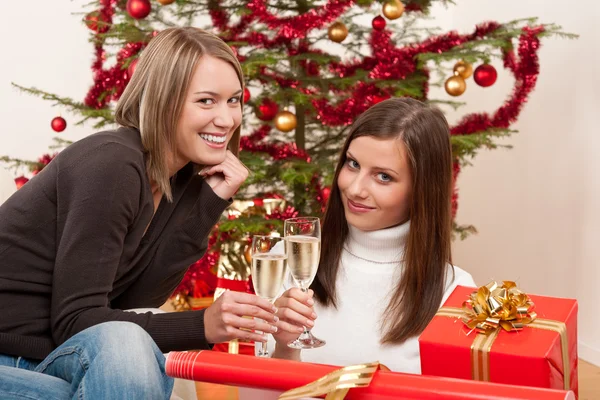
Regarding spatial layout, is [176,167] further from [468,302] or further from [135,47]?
[135,47]

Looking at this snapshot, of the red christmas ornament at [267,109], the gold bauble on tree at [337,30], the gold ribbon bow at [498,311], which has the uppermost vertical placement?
the gold bauble on tree at [337,30]

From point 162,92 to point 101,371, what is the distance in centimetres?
74

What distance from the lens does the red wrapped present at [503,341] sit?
3.84 ft

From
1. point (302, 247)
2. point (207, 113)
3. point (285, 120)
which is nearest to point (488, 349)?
point (302, 247)

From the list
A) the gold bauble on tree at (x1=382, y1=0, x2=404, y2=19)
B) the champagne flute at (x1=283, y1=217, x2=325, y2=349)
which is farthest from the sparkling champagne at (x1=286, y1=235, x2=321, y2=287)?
the gold bauble on tree at (x1=382, y1=0, x2=404, y2=19)

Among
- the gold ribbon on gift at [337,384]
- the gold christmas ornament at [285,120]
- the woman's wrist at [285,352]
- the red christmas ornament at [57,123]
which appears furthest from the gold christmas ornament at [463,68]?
the gold ribbon on gift at [337,384]

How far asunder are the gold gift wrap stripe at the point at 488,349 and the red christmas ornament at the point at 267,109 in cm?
Result: 207

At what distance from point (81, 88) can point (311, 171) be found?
7.54 ft

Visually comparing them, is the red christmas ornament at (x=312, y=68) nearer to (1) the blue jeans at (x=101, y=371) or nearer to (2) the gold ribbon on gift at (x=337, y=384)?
(1) the blue jeans at (x=101, y=371)

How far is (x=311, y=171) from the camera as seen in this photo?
3193 mm

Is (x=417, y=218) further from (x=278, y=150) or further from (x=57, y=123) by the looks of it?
(x=57, y=123)

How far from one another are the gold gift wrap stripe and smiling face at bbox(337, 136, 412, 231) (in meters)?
0.48

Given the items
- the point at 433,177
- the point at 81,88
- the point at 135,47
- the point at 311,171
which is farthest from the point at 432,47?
the point at 81,88

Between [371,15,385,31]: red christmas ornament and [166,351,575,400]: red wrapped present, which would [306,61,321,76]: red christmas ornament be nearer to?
[371,15,385,31]: red christmas ornament
